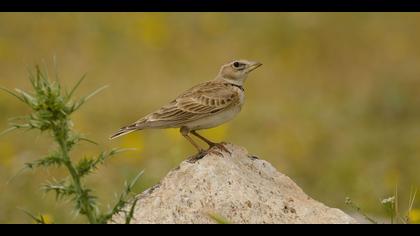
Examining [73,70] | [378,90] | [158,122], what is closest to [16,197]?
[158,122]

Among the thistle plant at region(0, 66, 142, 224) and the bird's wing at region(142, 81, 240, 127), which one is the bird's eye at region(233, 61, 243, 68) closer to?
the bird's wing at region(142, 81, 240, 127)

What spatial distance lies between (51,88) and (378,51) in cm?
1495

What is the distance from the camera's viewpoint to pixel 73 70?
56.4 ft

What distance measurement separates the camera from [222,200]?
5.05 meters

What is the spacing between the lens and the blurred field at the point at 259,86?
12773 millimetres

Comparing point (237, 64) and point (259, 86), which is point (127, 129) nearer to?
point (237, 64)

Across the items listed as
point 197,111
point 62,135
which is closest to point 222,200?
point 62,135

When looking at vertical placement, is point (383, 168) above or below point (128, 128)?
above

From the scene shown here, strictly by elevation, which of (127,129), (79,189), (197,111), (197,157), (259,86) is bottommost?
(79,189)

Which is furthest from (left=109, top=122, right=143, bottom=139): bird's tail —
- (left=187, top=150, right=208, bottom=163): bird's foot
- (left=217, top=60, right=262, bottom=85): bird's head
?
(left=217, top=60, right=262, bottom=85): bird's head

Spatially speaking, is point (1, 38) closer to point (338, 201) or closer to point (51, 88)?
point (338, 201)

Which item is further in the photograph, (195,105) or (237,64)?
(237,64)

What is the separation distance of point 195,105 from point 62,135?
3.24 m

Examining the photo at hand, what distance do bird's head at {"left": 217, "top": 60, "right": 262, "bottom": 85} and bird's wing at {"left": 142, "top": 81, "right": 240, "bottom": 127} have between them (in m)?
0.42
